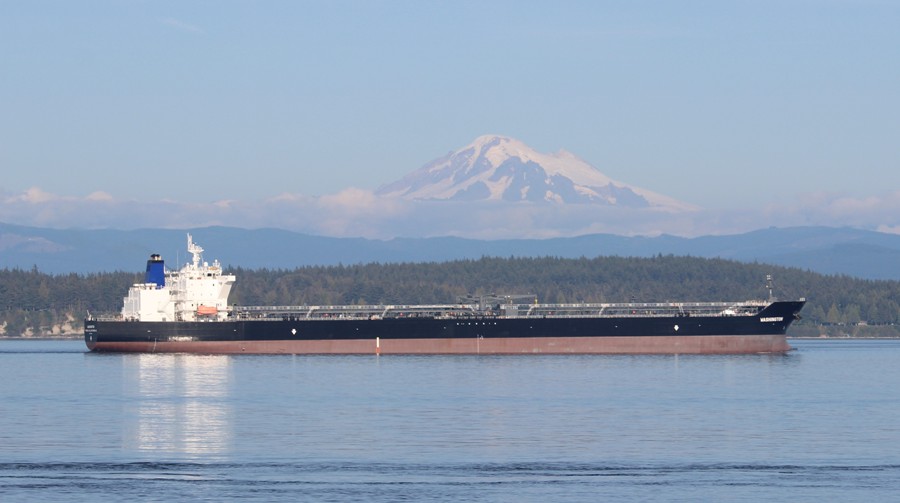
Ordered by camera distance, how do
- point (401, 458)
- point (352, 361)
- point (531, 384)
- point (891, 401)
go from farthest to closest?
point (352, 361), point (531, 384), point (891, 401), point (401, 458)

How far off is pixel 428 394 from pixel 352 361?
3247 centimetres

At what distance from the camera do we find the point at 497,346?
10450cm

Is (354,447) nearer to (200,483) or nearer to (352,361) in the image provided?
(200,483)

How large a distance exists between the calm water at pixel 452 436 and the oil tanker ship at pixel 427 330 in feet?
59.3

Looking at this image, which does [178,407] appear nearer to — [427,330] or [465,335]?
[427,330]

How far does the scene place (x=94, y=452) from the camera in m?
45.2

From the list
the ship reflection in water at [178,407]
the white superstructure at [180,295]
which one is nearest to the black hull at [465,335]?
the white superstructure at [180,295]

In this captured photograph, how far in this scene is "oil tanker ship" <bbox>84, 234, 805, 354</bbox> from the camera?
10188cm

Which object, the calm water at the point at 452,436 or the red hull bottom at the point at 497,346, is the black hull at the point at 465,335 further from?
the calm water at the point at 452,436

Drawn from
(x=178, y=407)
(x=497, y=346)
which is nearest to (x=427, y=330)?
(x=497, y=346)

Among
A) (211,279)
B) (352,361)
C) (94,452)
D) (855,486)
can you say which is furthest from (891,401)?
(211,279)

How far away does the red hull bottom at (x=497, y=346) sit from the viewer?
101938 mm

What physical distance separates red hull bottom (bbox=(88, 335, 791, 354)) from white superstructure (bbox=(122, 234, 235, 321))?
4.38 metres

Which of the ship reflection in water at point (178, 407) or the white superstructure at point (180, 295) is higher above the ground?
the white superstructure at point (180, 295)
